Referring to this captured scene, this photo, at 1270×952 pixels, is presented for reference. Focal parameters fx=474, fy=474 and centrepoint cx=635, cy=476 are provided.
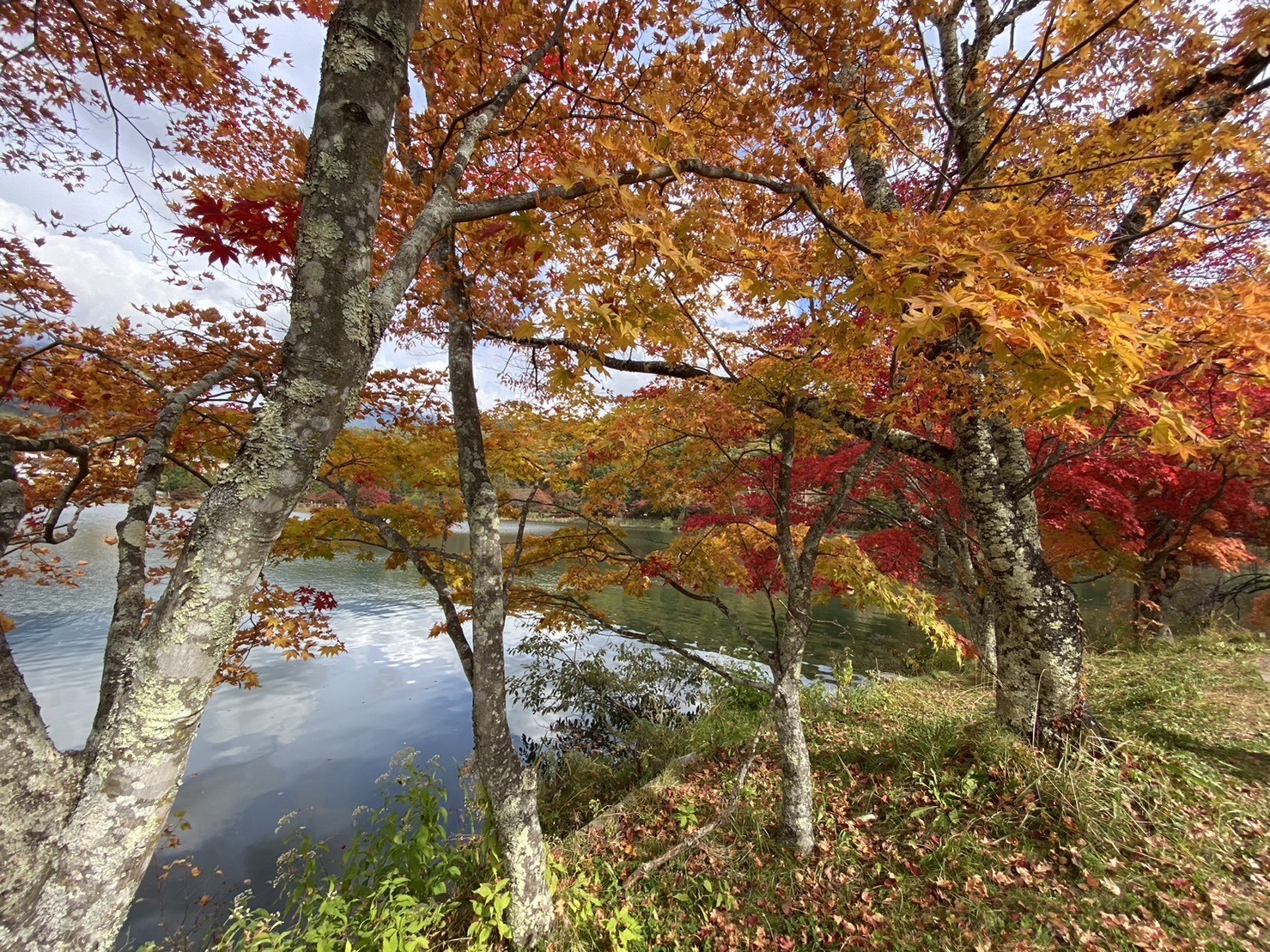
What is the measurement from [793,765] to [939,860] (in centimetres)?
97

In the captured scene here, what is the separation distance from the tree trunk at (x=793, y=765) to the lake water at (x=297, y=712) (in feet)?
13.5

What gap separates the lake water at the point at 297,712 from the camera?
16.8ft

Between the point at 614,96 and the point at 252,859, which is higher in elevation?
the point at 614,96

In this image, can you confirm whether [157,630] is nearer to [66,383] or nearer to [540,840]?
[540,840]

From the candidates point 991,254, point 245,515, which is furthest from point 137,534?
point 991,254

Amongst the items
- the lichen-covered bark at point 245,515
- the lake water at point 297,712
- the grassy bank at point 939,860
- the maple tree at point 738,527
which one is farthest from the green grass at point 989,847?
the lake water at point 297,712

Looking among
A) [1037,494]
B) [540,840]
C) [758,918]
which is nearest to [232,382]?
[540,840]

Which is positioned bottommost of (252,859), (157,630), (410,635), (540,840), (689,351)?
(252,859)

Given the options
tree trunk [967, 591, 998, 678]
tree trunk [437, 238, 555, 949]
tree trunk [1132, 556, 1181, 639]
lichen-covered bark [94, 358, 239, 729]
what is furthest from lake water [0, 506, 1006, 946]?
lichen-covered bark [94, 358, 239, 729]

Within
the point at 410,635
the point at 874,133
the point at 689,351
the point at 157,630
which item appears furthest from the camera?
the point at 410,635

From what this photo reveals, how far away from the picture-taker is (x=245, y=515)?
128 cm

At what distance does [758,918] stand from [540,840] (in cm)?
148

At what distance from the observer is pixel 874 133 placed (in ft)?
11.6

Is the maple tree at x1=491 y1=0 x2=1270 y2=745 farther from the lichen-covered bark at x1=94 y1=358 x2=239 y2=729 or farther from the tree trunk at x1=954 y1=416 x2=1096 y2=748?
the lichen-covered bark at x1=94 y1=358 x2=239 y2=729
